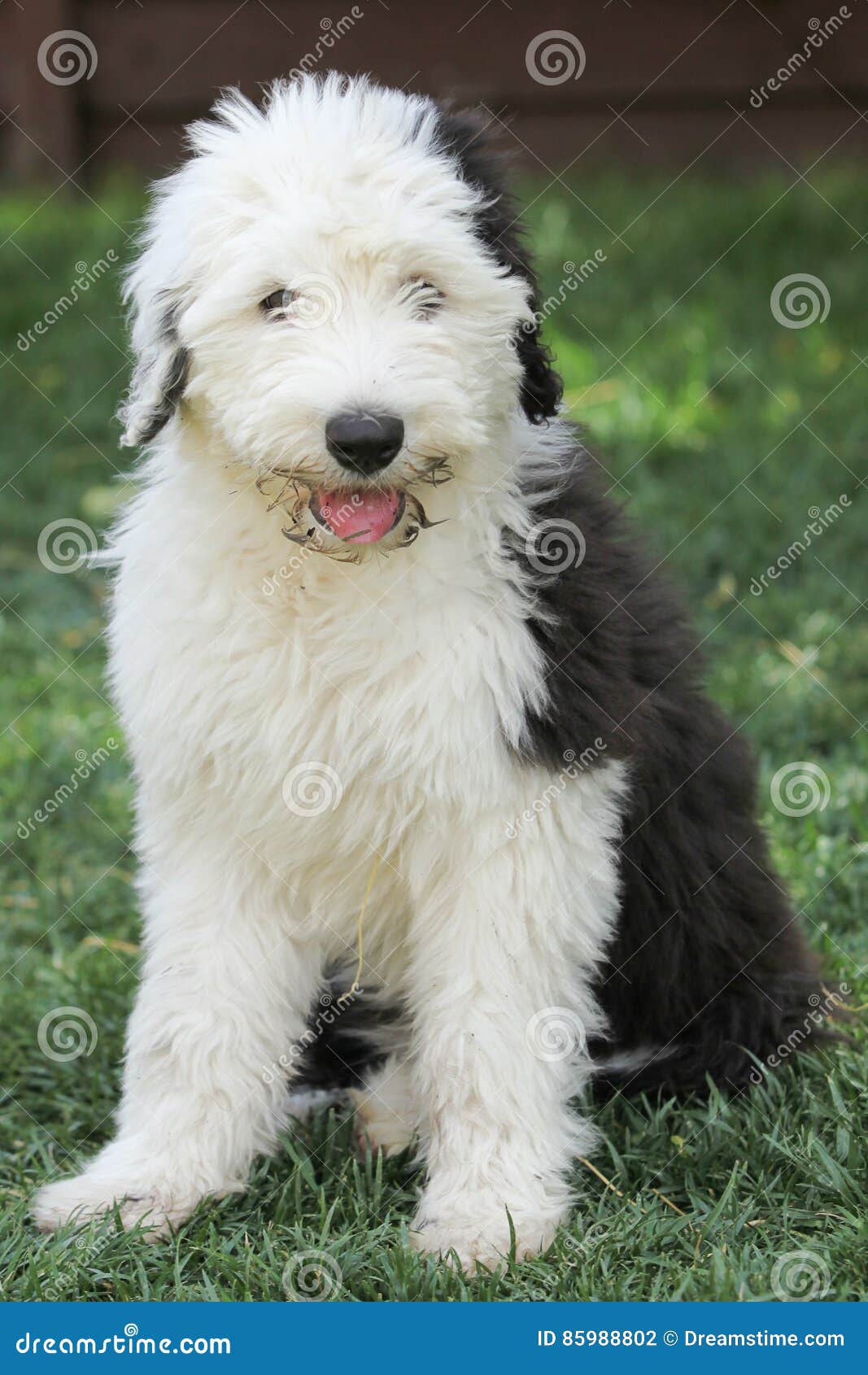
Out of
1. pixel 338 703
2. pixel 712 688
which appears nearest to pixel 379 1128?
pixel 338 703

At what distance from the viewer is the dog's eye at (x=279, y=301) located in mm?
2639

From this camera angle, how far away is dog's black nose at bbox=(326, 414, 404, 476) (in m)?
2.52

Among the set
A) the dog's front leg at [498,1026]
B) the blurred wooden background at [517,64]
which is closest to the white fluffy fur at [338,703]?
the dog's front leg at [498,1026]

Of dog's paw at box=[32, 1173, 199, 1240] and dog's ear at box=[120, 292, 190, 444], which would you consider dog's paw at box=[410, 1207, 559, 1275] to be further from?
dog's ear at box=[120, 292, 190, 444]

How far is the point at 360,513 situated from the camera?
2.69m

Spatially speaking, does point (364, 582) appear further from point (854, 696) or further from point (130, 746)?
point (854, 696)

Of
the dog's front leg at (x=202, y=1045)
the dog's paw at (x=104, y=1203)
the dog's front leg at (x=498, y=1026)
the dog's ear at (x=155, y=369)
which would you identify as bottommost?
the dog's paw at (x=104, y=1203)

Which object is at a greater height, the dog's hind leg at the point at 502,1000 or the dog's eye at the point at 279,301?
the dog's eye at the point at 279,301

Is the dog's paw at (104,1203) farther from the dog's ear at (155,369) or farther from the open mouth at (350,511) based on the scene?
the dog's ear at (155,369)

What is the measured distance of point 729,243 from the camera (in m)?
8.14

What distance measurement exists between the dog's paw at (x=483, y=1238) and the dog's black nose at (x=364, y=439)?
1.32m

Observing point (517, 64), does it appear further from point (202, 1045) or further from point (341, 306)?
point (202, 1045)

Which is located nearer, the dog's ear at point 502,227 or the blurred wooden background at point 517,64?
the dog's ear at point 502,227

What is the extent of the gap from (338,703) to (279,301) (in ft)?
2.27
